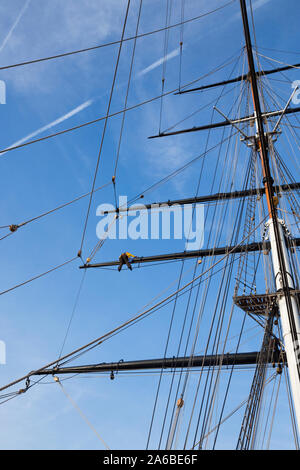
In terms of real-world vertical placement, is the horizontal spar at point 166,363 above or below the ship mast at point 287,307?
above

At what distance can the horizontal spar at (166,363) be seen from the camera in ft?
35.3

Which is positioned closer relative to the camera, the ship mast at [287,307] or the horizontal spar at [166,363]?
the ship mast at [287,307]

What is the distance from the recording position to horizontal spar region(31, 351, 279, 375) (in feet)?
35.3

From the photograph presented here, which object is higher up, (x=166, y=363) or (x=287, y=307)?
(x=166, y=363)

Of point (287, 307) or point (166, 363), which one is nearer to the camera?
point (287, 307)

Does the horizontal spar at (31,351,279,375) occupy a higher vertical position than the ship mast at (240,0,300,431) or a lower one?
higher

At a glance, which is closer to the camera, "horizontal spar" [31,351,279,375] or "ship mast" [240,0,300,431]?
"ship mast" [240,0,300,431]

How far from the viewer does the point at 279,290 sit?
6.53 meters

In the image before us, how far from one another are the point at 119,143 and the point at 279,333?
4.96 meters

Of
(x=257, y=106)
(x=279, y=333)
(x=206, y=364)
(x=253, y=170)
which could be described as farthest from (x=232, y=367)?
(x=257, y=106)

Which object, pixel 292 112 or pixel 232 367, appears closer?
pixel 232 367

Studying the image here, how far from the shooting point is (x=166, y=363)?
38.2ft
